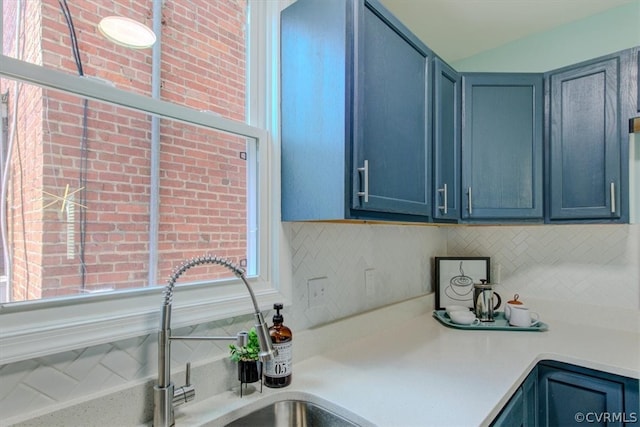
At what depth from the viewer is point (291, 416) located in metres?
1.08

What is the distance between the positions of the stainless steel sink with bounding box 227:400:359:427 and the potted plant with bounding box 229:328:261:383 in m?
0.10

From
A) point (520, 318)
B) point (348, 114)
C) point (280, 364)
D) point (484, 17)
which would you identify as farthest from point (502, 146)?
point (280, 364)

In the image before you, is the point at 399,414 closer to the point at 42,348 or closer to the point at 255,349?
the point at 255,349

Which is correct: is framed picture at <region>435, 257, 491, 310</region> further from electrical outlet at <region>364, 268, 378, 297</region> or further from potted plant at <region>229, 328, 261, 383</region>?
potted plant at <region>229, 328, 261, 383</region>

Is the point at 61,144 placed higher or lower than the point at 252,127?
lower

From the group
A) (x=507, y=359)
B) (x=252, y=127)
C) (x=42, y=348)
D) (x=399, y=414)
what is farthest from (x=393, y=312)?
(x=42, y=348)

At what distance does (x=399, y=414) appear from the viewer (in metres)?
0.95

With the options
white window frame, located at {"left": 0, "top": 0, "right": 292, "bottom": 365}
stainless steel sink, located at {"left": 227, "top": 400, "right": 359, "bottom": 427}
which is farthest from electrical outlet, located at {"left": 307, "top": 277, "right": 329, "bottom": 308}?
stainless steel sink, located at {"left": 227, "top": 400, "right": 359, "bottom": 427}

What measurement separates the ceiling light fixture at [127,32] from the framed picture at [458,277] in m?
1.89

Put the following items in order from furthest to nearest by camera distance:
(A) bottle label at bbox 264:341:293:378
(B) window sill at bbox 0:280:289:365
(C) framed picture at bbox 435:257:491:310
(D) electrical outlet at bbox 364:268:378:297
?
(C) framed picture at bbox 435:257:491:310
(D) electrical outlet at bbox 364:268:378:297
(A) bottle label at bbox 264:341:293:378
(B) window sill at bbox 0:280:289:365

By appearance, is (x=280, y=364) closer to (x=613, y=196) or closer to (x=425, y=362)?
(x=425, y=362)

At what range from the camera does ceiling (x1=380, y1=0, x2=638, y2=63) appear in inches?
70.9

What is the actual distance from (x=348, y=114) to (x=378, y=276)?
0.97 m

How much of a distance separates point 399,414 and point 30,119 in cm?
120
